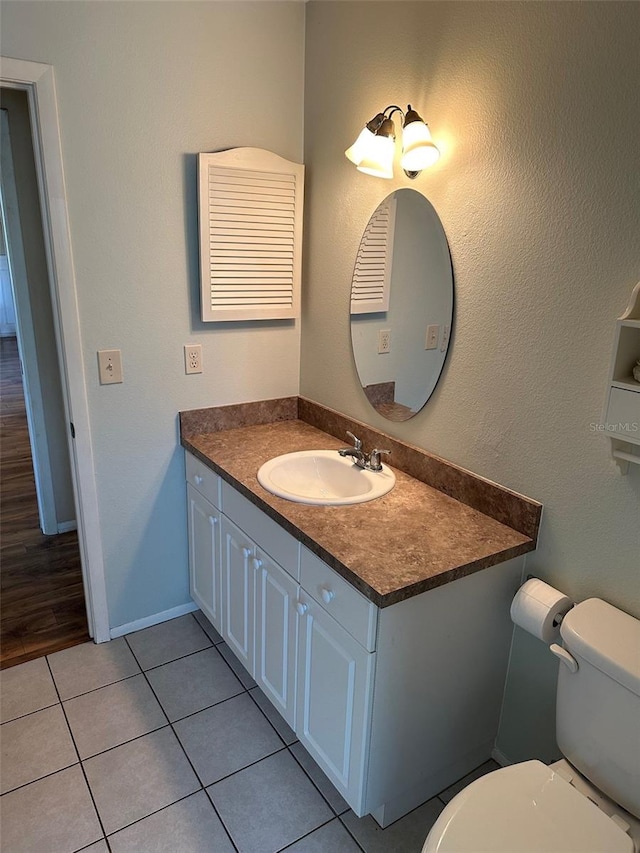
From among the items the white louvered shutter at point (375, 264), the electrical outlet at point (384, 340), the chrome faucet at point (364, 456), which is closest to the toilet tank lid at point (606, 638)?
the chrome faucet at point (364, 456)

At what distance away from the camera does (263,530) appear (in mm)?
1774

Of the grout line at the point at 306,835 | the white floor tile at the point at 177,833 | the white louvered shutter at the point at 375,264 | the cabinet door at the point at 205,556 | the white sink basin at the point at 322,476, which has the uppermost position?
the white louvered shutter at the point at 375,264

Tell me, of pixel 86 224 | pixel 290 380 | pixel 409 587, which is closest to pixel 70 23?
pixel 86 224

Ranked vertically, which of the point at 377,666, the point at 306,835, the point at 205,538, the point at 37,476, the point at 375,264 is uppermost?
the point at 375,264

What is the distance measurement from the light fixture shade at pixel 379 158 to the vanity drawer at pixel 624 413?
97 centimetres

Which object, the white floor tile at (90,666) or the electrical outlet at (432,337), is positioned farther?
the white floor tile at (90,666)

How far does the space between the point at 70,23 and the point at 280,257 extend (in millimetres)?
956

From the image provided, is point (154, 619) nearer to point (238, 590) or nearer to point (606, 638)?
point (238, 590)

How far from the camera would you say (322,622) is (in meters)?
1.54

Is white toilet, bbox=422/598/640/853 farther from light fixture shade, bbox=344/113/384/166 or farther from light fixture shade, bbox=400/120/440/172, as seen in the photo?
light fixture shade, bbox=344/113/384/166

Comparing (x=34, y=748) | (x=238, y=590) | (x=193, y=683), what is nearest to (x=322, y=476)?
(x=238, y=590)

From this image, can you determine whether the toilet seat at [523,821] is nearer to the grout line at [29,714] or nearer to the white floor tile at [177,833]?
the white floor tile at [177,833]

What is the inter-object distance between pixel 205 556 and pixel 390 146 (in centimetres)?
159

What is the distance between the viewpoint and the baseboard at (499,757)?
1.80 m
